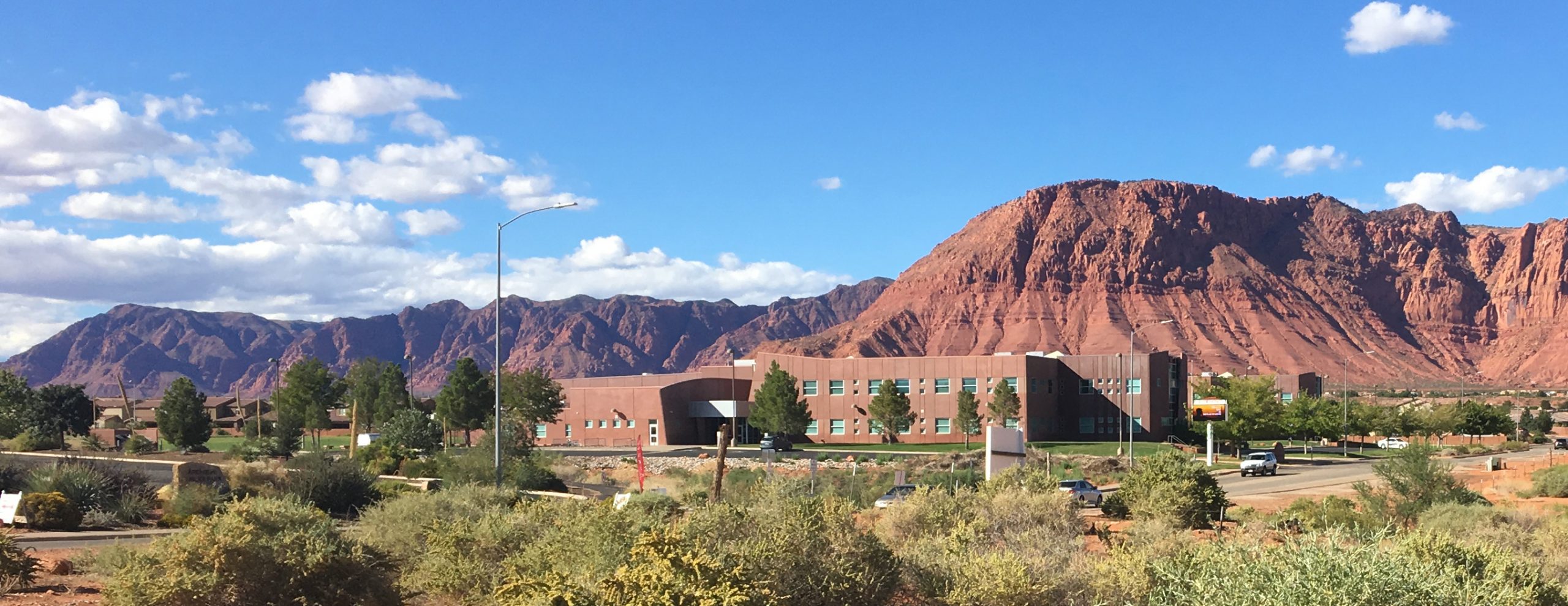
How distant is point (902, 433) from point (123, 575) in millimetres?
74097

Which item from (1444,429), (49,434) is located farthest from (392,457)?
(1444,429)

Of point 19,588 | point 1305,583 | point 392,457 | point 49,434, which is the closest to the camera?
point 1305,583

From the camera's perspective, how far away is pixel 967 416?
255 feet

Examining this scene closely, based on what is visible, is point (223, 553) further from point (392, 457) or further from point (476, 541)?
point (392, 457)

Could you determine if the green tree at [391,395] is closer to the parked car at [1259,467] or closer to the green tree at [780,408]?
the green tree at [780,408]

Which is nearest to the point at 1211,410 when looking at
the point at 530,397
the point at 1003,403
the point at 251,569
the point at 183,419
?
the point at 1003,403

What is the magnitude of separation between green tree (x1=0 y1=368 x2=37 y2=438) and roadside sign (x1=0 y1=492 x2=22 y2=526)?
47.4m

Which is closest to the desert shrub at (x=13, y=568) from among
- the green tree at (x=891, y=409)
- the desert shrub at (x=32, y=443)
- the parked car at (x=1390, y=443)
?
the desert shrub at (x=32, y=443)

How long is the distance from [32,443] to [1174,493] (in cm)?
4963

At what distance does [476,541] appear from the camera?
46.4 ft

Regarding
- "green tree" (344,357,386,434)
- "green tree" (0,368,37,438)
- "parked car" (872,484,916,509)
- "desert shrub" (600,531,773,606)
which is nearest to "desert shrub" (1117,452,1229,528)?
"parked car" (872,484,916,509)

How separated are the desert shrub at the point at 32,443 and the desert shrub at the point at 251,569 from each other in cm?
4513

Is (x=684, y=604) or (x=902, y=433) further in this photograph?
(x=902, y=433)

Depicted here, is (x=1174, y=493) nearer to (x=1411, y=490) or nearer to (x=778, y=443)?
(x=1411, y=490)
